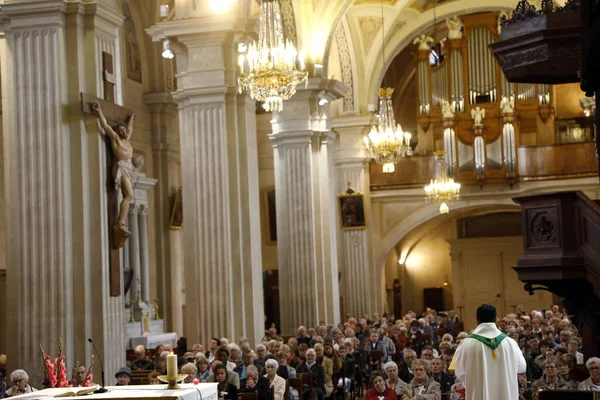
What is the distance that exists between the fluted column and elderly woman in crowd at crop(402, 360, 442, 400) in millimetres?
16977

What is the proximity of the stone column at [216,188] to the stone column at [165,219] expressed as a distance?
26.4 ft

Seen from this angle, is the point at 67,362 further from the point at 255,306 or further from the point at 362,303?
the point at 362,303

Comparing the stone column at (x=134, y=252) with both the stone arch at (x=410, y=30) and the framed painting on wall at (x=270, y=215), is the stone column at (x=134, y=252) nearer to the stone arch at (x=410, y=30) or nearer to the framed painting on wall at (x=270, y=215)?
the framed painting on wall at (x=270, y=215)

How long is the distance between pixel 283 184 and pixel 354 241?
763cm

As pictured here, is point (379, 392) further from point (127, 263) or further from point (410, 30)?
point (410, 30)

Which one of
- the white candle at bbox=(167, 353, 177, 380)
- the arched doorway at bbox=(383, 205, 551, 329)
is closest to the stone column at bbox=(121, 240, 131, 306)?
the arched doorway at bbox=(383, 205, 551, 329)

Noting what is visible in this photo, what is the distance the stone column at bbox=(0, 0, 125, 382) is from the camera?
33.8 ft

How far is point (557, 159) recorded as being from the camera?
1037 inches

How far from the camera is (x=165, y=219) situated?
23.5 m

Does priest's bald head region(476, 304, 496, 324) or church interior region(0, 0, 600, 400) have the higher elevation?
church interior region(0, 0, 600, 400)

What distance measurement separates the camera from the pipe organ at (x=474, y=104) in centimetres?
2708

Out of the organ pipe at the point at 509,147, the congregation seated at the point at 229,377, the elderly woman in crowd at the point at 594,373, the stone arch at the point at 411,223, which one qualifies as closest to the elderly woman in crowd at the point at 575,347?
the elderly woman in crowd at the point at 594,373

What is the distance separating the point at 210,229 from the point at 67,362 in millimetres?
5050

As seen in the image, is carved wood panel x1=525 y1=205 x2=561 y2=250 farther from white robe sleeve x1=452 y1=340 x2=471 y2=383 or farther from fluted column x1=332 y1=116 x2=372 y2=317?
fluted column x1=332 y1=116 x2=372 y2=317
